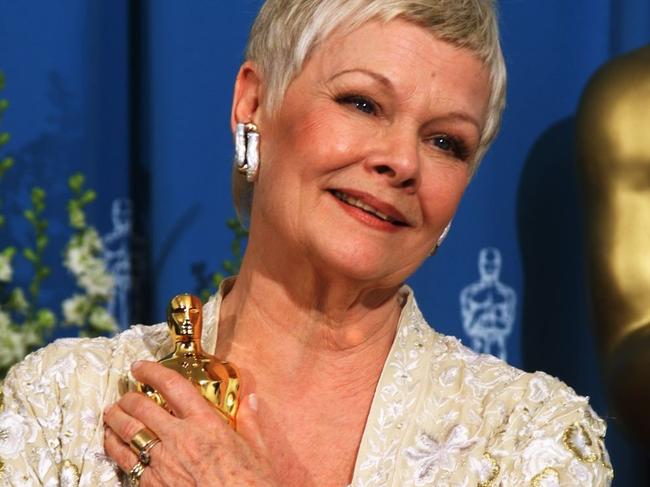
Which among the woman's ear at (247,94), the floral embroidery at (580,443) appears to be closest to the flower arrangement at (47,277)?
the woman's ear at (247,94)

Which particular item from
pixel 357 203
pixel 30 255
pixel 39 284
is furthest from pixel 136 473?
pixel 39 284

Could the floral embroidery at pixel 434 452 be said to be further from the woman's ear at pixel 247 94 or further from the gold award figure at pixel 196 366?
the woman's ear at pixel 247 94

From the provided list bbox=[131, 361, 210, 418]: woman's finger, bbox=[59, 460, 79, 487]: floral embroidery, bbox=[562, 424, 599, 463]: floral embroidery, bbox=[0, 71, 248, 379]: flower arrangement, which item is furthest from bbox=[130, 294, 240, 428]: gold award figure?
bbox=[0, 71, 248, 379]: flower arrangement

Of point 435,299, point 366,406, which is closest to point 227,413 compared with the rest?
point 366,406

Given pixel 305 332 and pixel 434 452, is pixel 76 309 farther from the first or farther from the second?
pixel 434 452

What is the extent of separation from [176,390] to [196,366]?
0.11ft

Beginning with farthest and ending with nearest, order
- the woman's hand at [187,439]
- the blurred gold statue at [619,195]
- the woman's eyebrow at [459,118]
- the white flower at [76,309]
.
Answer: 1. the white flower at [76,309]
2. the blurred gold statue at [619,195]
3. the woman's eyebrow at [459,118]
4. the woman's hand at [187,439]

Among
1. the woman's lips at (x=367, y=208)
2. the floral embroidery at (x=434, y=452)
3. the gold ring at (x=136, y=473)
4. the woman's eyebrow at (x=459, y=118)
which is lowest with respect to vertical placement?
the floral embroidery at (x=434, y=452)

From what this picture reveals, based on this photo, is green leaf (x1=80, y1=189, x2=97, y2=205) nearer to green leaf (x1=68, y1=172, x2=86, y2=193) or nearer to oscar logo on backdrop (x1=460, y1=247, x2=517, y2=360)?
green leaf (x1=68, y1=172, x2=86, y2=193)

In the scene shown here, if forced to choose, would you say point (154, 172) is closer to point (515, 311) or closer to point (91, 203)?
point (91, 203)

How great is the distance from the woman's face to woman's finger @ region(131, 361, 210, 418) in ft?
0.63

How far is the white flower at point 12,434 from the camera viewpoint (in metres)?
1.31

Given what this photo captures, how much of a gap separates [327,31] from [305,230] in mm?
206

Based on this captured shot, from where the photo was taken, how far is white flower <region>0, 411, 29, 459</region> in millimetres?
1308
